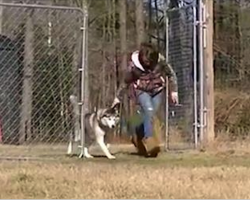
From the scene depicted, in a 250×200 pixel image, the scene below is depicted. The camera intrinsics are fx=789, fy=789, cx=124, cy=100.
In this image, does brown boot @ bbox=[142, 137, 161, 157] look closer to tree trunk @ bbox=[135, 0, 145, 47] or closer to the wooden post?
the wooden post

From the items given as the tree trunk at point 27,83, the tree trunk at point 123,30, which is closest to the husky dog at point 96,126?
the tree trunk at point 27,83

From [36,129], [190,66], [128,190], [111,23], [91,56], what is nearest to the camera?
[128,190]

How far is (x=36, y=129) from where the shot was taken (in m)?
12.7

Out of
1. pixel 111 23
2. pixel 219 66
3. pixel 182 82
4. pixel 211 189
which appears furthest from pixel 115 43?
pixel 211 189

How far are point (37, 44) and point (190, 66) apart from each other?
2641 millimetres

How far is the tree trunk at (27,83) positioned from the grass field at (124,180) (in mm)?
2467

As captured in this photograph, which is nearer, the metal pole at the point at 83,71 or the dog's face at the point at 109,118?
the metal pole at the point at 83,71

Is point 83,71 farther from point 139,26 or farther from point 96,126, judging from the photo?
point 139,26

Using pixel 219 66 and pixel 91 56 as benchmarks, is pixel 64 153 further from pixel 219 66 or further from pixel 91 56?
pixel 219 66

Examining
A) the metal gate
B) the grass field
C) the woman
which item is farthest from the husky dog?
the grass field

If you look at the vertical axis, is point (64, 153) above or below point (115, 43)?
below

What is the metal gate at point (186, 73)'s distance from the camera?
13250mm

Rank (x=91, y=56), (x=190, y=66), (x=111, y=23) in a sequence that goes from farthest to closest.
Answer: (x=111, y=23) < (x=91, y=56) < (x=190, y=66)

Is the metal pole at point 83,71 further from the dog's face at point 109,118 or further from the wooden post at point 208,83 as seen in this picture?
the wooden post at point 208,83
